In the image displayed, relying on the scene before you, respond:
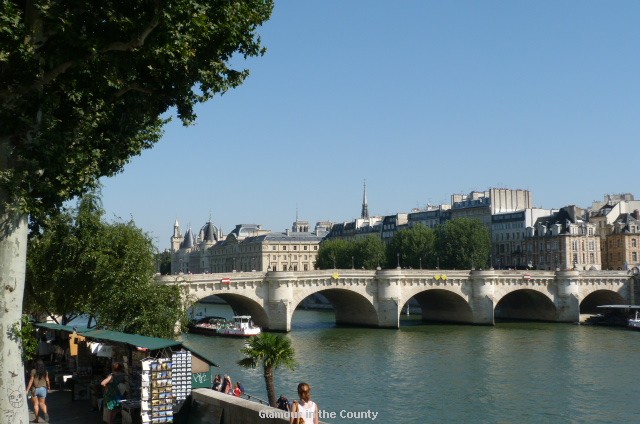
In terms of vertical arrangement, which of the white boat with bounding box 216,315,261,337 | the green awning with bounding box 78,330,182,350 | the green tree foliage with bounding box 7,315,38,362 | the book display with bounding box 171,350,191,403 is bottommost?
the white boat with bounding box 216,315,261,337

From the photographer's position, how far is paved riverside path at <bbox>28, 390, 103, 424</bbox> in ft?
59.5

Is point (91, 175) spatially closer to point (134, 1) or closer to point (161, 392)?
point (134, 1)

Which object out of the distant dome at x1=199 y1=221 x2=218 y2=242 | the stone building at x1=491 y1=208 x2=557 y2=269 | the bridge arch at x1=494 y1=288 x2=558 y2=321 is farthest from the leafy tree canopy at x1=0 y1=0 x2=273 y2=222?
the distant dome at x1=199 y1=221 x2=218 y2=242

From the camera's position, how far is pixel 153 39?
11.0 meters

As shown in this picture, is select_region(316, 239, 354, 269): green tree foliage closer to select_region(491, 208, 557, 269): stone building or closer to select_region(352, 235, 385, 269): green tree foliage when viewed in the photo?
select_region(352, 235, 385, 269): green tree foliage

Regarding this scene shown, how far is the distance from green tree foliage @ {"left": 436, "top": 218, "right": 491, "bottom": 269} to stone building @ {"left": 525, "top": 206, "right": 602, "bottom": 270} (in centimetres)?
688

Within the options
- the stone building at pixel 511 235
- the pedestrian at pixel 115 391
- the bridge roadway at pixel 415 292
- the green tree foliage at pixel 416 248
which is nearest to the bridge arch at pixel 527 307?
the bridge roadway at pixel 415 292

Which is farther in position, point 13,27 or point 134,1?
point 134,1

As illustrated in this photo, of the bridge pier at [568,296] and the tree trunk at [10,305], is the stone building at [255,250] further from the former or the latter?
the tree trunk at [10,305]

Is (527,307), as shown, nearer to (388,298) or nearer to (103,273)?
(388,298)

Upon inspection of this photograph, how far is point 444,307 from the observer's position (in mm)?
72188

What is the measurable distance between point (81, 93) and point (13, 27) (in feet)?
5.53

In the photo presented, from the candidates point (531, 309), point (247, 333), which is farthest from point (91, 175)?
point (531, 309)

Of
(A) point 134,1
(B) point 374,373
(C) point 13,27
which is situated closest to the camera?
(C) point 13,27
